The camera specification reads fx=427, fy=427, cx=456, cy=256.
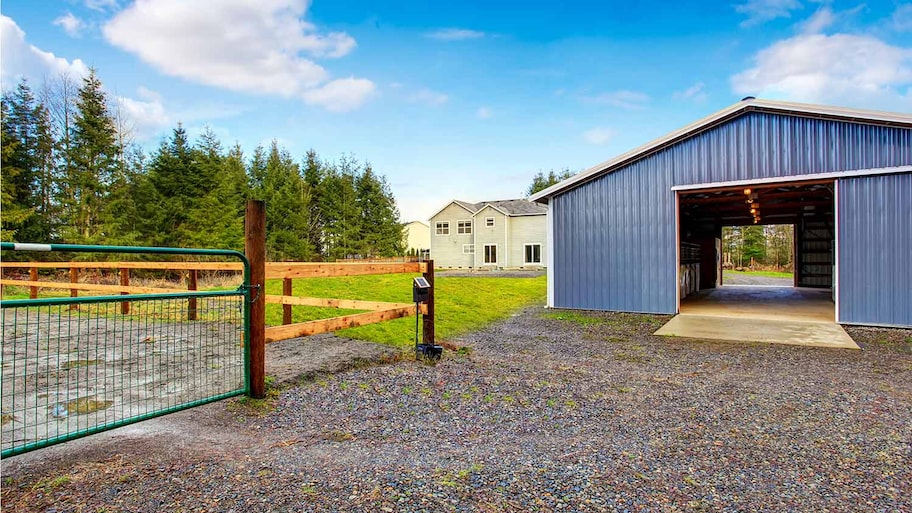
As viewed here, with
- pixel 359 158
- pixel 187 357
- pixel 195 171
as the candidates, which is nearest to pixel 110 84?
pixel 195 171

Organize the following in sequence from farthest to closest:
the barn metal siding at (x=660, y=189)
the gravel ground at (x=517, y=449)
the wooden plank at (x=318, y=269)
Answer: the barn metal siding at (x=660, y=189) < the wooden plank at (x=318, y=269) < the gravel ground at (x=517, y=449)

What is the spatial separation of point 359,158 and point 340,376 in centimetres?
3104

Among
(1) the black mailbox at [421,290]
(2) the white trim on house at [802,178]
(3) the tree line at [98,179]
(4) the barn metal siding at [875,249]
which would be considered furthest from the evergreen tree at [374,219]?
(4) the barn metal siding at [875,249]

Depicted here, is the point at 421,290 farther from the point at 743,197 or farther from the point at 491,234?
the point at 491,234

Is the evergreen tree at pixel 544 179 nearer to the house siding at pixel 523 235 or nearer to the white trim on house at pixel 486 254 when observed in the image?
the house siding at pixel 523 235

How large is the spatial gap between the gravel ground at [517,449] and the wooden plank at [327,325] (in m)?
0.50

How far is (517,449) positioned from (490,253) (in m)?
27.3

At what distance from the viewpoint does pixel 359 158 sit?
110 ft

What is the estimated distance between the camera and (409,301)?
409 inches

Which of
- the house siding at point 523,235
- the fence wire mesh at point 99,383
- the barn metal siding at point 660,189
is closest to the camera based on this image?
the fence wire mesh at point 99,383

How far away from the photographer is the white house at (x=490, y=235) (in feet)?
94.5

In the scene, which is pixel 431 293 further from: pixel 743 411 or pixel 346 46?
pixel 346 46

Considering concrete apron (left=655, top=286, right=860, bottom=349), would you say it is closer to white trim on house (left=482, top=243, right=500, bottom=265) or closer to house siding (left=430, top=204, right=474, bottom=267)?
white trim on house (left=482, top=243, right=500, bottom=265)

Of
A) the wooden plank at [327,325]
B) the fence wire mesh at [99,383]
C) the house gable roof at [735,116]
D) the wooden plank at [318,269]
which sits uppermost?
the house gable roof at [735,116]
